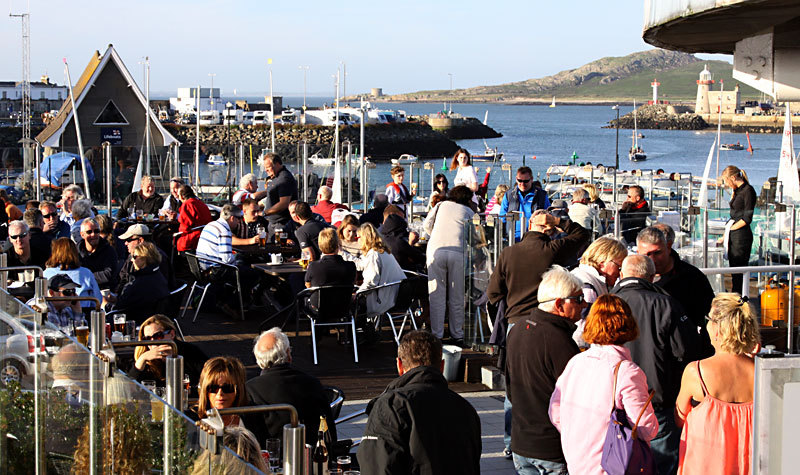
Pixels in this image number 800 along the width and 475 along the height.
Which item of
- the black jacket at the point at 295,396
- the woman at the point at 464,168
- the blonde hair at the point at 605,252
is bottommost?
the black jacket at the point at 295,396

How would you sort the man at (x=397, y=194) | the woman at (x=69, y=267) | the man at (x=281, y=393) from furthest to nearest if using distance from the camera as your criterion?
the man at (x=397, y=194) < the woman at (x=69, y=267) < the man at (x=281, y=393)

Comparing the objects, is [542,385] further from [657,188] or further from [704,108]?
[704,108]

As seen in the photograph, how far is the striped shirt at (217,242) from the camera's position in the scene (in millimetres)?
10922

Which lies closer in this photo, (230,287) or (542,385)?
(542,385)

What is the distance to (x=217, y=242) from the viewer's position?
35.9ft

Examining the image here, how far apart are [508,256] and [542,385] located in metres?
2.05

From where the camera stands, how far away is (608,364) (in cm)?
453

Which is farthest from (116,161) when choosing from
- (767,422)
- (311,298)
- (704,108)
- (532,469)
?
(704,108)

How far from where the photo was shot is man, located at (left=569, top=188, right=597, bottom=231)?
1061 centimetres

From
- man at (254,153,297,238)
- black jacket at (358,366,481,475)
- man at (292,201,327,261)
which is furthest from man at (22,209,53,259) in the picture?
black jacket at (358,366,481,475)

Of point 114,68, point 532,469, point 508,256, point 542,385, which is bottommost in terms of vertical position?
point 532,469

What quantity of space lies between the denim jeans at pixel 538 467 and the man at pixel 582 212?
5670 mm

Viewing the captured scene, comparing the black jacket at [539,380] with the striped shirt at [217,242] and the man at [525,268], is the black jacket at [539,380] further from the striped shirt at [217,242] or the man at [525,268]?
the striped shirt at [217,242]

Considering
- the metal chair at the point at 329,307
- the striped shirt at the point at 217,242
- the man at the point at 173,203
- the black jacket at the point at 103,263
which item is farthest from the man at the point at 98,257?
the man at the point at 173,203
